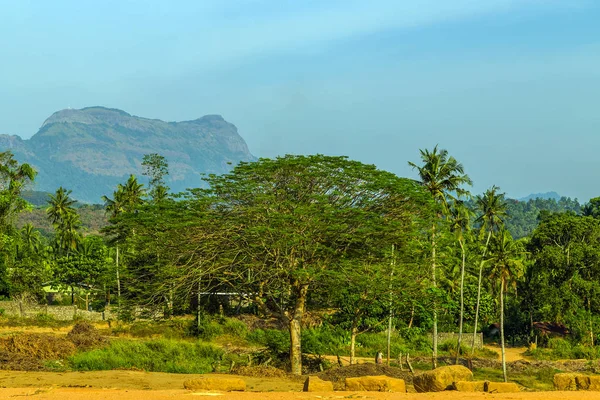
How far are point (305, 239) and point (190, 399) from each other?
1218cm

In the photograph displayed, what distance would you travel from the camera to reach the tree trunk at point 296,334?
32156 mm

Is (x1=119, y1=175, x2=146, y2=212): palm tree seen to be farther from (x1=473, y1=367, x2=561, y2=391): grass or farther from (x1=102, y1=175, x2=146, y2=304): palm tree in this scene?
(x1=473, y1=367, x2=561, y2=391): grass

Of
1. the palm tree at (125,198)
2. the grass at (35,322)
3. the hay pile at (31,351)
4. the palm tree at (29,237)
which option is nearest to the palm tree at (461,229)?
the hay pile at (31,351)

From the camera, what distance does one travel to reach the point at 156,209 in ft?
115

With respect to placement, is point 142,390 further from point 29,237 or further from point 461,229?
point 29,237

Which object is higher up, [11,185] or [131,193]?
[131,193]

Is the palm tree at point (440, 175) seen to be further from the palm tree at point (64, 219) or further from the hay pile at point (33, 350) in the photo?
the palm tree at point (64, 219)

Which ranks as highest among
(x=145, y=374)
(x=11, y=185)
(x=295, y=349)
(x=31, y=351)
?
(x=11, y=185)

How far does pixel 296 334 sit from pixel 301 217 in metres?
5.24

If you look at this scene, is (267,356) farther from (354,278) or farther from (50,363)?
(50,363)

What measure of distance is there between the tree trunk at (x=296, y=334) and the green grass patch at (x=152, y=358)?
13.1 feet


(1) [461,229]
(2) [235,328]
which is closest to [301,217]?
(2) [235,328]

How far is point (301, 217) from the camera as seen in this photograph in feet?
103

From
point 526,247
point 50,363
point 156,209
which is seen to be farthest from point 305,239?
point 526,247
